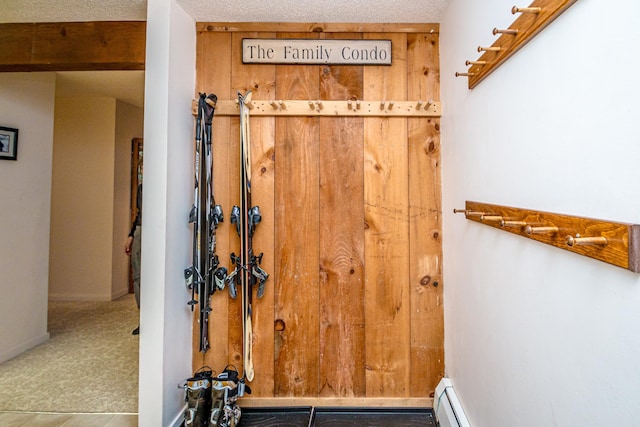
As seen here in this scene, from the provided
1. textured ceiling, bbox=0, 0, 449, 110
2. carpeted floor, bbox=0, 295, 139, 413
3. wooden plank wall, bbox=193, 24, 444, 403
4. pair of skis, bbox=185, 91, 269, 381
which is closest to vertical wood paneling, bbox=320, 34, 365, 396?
wooden plank wall, bbox=193, 24, 444, 403

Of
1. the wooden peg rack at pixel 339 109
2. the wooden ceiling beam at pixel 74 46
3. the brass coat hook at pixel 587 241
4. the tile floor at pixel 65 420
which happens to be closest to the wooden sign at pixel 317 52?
the wooden peg rack at pixel 339 109

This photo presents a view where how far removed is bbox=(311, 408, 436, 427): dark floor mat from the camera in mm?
1617

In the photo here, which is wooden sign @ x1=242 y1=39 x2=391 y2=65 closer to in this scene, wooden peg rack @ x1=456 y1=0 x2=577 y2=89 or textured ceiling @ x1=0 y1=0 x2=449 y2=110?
textured ceiling @ x1=0 y1=0 x2=449 y2=110

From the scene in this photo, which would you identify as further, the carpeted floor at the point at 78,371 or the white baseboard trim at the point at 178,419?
the carpeted floor at the point at 78,371

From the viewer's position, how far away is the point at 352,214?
70.3 inches

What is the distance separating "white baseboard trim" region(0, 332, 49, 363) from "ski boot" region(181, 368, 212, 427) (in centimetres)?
192

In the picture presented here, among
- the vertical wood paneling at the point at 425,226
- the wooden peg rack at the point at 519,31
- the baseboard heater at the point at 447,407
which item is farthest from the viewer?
the vertical wood paneling at the point at 425,226

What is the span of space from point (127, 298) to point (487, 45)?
4.59m

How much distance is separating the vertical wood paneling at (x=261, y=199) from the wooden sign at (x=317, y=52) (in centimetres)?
6

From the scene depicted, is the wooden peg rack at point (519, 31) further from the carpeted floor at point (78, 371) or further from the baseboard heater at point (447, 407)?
the carpeted floor at point (78, 371)

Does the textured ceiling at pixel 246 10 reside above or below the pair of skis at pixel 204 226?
above

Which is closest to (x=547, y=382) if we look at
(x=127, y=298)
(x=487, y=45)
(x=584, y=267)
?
(x=584, y=267)

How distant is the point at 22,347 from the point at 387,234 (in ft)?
10.4

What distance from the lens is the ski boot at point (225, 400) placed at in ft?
5.00
